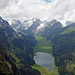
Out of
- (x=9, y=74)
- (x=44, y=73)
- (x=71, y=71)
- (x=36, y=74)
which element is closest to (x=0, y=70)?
(x=9, y=74)

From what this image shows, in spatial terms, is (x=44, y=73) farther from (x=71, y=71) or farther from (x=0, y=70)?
(x=0, y=70)

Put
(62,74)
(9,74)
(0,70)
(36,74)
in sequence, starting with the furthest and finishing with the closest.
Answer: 1. (62,74)
2. (36,74)
3. (9,74)
4. (0,70)

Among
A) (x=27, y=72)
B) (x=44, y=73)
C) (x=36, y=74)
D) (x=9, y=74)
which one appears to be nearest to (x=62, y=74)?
(x=44, y=73)

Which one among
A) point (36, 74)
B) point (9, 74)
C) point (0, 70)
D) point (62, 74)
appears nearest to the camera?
point (0, 70)

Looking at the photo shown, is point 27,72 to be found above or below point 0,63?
below

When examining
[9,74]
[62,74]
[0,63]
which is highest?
[0,63]

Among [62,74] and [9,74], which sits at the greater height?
[9,74]

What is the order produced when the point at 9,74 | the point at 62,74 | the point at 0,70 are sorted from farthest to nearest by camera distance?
the point at 62,74, the point at 9,74, the point at 0,70

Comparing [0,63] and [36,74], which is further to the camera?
[36,74]

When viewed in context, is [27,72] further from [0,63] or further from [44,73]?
[0,63]
